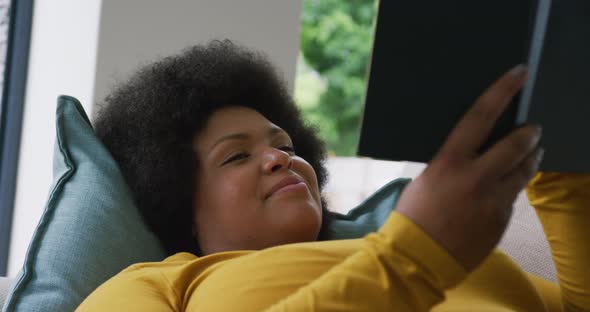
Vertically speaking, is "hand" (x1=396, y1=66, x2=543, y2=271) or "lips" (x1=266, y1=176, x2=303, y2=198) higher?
"hand" (x1=396, y1=66, x2=543, y2=271)

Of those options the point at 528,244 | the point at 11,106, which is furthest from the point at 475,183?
the point at 11,106

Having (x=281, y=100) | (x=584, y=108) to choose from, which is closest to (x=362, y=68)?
(x=281, y=100)

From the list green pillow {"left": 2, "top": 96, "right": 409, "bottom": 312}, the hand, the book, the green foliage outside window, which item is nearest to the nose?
green pillow {"left": 2, "top": 96, "right": 409, "bottom": 312}

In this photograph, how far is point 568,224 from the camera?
1.33 m

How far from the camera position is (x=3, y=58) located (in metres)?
2.53

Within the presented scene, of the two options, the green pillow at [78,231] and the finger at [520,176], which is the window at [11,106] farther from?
the finger at [520,176]

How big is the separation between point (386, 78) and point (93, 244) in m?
0.77

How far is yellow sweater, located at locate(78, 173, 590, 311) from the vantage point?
764mm

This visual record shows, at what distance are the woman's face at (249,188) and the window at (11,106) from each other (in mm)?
1169

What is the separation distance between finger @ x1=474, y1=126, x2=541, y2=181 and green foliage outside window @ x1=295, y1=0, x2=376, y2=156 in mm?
7242

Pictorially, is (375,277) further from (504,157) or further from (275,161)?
(275,161)

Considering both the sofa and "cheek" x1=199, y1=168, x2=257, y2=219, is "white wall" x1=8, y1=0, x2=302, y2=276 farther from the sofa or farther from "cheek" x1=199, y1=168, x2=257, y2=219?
the sofa

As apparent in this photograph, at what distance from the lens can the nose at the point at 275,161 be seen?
139cm

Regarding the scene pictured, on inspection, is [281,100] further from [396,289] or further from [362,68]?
[362,68]
